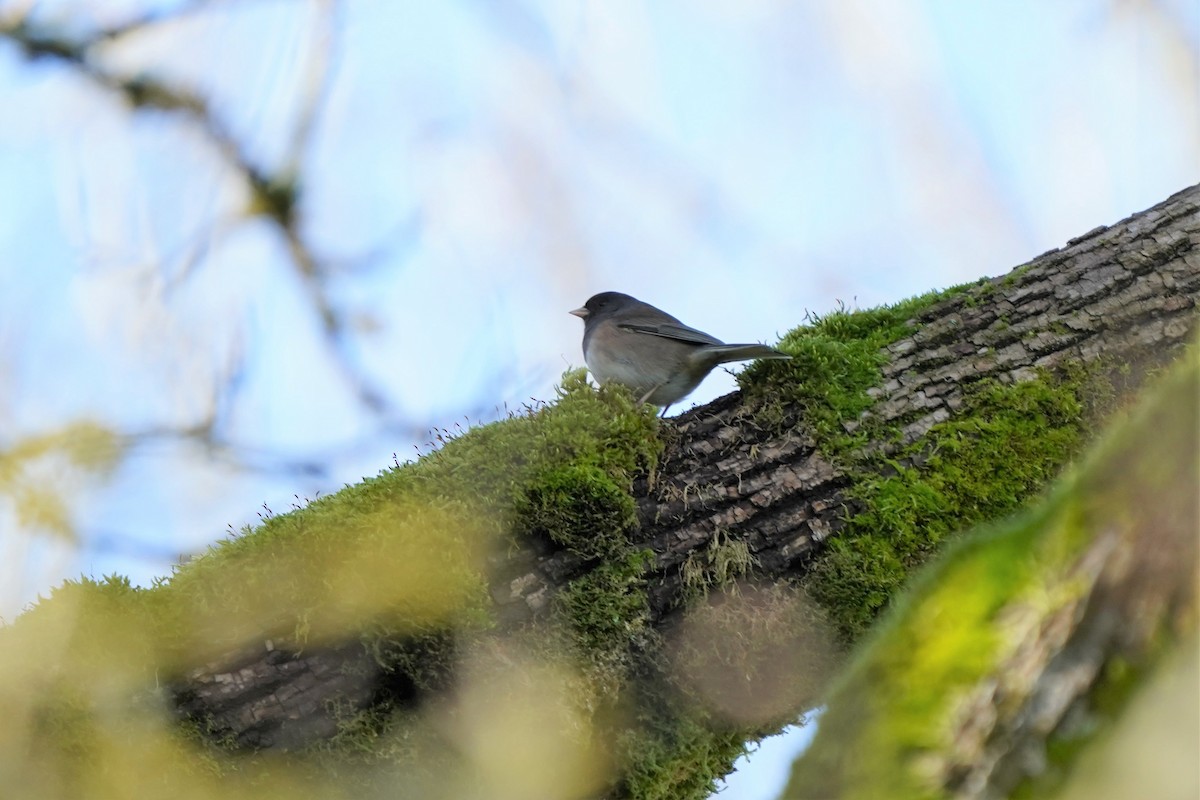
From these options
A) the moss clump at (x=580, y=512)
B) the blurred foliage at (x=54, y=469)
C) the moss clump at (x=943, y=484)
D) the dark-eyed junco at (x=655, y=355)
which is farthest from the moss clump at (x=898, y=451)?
the blurred foliage at (x=54, y=469)

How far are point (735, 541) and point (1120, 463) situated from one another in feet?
6.16

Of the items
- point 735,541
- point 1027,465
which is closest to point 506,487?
point 735,541

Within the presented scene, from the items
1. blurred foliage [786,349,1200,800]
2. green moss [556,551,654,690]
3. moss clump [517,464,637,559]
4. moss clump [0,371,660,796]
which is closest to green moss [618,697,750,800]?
green moss [556,551,654,690]

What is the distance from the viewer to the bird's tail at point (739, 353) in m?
3.16

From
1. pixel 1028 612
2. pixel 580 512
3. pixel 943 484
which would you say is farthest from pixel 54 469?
pixel 1028 612

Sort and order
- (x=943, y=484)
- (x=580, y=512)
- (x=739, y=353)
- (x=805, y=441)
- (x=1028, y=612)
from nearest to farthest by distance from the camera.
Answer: (x=1028, y=612)
(x=580, y=512)
(x=943, y=484)
(x=805, y=441)
(x=739, y=353)

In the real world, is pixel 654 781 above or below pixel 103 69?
below

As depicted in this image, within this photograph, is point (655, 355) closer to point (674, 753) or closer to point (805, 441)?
point (805, 441)

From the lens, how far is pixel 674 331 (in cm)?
450

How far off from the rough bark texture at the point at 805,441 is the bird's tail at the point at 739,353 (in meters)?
0.19

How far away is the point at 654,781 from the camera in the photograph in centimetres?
254

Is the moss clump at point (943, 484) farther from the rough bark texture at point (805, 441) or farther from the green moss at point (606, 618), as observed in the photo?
the green moss at point (606, 618)

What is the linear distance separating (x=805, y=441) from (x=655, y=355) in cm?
153

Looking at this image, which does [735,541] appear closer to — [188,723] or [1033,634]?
[188,723]
